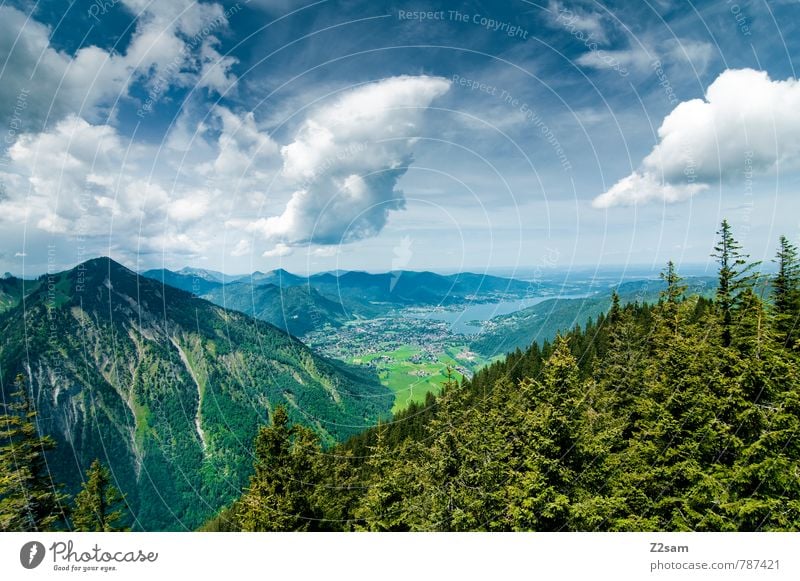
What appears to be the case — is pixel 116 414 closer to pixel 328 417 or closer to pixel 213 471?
pixel 213 471

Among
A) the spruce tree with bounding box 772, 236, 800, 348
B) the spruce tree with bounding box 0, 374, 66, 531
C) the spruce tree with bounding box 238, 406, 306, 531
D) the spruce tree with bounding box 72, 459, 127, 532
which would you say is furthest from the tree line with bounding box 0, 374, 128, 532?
the spruce tree with bounding box 772, 236, 800, 348

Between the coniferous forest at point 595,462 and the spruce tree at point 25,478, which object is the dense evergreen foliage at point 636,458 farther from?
the spruce tree at point 25,478

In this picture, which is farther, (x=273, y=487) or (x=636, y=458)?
(x=273, y=487)

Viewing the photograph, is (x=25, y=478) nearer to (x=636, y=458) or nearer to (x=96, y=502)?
(x=96, y=502)

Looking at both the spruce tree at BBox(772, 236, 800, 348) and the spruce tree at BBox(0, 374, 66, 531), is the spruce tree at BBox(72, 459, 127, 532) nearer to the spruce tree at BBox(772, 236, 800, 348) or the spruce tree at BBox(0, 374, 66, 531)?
the spruce tree at BBox(0, 374, 66, 531)

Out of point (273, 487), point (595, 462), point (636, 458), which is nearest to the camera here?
point (595, 462)

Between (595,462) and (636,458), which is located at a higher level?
(595,462)

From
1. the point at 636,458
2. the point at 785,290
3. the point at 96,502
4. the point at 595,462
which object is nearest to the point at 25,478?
the point at 96,502

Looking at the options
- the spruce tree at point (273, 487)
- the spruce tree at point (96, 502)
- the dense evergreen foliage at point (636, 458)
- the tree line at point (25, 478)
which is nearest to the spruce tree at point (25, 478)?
the tree line at point (25, 478)

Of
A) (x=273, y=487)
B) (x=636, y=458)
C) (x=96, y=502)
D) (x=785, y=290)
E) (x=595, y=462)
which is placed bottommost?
(x=96, y=502)

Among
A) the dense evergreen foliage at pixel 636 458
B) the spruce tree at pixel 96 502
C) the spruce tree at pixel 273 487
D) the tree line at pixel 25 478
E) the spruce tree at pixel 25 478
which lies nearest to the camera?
the dense evergreen foliage at pixel 636 458
